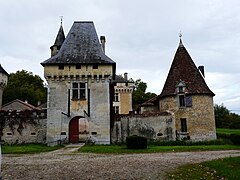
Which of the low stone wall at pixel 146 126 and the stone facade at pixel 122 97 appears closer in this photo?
the low stone wall at pixel 146 126

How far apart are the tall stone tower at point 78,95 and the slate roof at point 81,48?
9cm

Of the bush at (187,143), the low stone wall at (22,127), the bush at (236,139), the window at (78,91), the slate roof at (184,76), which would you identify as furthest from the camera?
the slate roof at (184,76)

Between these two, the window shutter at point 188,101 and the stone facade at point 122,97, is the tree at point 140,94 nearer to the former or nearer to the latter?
the stone facade at point 122,97

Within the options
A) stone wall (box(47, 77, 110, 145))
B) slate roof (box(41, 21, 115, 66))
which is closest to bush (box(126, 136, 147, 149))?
stone wall (box(47, 77, 110, 145))

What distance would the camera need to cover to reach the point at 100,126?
24.3 meters

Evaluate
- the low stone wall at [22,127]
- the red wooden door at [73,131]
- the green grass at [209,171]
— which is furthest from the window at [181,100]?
the green grass at [209,171]

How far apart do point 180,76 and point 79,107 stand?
973 cm

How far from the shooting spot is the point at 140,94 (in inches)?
2394

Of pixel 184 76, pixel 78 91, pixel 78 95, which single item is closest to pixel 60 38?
A: pixel 78 91

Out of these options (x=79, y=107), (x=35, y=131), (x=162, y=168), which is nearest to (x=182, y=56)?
(x=79, y=107)

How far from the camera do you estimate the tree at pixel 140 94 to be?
5962 cm

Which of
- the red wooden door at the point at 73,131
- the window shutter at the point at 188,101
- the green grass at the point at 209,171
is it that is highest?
the window shutter at the point at 188,101

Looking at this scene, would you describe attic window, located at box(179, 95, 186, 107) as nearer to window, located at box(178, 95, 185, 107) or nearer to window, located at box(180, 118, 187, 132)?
window, located at box(178, 95, 185, 107)

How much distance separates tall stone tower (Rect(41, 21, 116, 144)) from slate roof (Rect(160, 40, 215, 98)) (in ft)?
18.7
